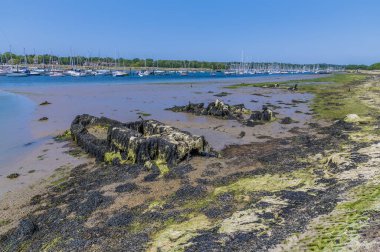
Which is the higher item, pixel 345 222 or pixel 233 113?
pixel 233 113

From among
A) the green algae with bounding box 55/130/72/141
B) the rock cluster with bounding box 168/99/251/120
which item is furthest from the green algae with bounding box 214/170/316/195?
the rock cluster with bounding box 168/99/251/120

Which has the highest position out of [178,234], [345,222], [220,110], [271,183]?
[220,110]

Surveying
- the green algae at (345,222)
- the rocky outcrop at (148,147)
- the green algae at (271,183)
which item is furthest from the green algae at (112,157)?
the green algae at (345,222)

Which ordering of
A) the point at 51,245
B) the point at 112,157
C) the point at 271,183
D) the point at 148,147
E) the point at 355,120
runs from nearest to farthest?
1. the point at 51,245
2. the point at 271,183
3. the point at 148,147
4. the point at 112,157
5. the point at 355,120

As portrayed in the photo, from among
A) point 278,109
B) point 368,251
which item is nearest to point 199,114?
point 278,109

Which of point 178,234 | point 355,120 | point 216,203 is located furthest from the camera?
point 355,120

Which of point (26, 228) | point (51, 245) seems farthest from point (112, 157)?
point (51, 245)

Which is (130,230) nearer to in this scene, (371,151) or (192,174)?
(192,174)

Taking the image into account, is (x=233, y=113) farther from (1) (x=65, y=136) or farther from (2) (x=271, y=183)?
(2) (x=271, y=183)

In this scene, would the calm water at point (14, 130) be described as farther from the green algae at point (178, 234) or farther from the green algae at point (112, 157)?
the green algae at point (178, 234)

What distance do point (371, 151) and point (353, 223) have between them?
922 cm

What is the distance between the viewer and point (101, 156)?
21.4 metres

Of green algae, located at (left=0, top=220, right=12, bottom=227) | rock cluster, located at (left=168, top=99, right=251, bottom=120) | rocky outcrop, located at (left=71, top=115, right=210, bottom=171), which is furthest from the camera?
rock cluster, located at (left=168, top=99, right=251, bottom=120)

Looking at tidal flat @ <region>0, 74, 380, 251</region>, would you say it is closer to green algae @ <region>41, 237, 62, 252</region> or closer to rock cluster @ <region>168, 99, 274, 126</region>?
green algae @ <region>41, 237, 62, 252</region>
